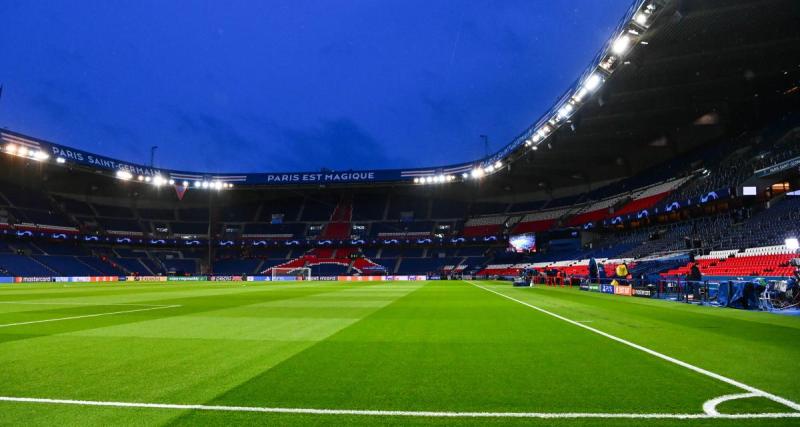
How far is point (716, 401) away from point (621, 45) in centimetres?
2446

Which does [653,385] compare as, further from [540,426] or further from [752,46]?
[752,46]

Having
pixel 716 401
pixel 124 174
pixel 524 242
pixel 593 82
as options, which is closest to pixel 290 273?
pixel 124 174

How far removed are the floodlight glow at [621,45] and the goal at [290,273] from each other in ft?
162

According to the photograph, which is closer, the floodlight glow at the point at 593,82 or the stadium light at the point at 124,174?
the floodlight glow at the point at 593,82

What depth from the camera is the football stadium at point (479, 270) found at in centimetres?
457

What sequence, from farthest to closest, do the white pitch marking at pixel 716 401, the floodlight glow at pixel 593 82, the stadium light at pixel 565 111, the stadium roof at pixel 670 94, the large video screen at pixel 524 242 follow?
the large video screen at pixel 524 242 < the stadium light at pixel 565 111 < the floodlight glow at pixel 593 82 < the stadium roof at pixel 670 94 < the white pitch marking at pixel 716 401

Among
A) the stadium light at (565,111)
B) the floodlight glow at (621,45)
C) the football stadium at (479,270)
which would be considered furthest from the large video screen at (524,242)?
the floodlight glow at (621,45)

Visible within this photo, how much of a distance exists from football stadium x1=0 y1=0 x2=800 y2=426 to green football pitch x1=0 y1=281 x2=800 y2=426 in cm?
5

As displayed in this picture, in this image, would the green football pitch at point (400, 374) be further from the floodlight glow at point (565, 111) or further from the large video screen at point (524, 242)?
the large video screen at point (524, 242)

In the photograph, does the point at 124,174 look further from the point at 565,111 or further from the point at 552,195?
the point at 552,195

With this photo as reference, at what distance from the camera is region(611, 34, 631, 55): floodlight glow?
2390cm

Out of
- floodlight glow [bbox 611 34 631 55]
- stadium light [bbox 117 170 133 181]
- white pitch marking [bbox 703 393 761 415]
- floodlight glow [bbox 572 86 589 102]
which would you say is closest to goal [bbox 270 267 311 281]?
stadium light [bbox 117 170 133 181]

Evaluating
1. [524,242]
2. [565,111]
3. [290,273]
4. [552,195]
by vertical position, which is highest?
[565,111]

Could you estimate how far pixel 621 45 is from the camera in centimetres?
2444
